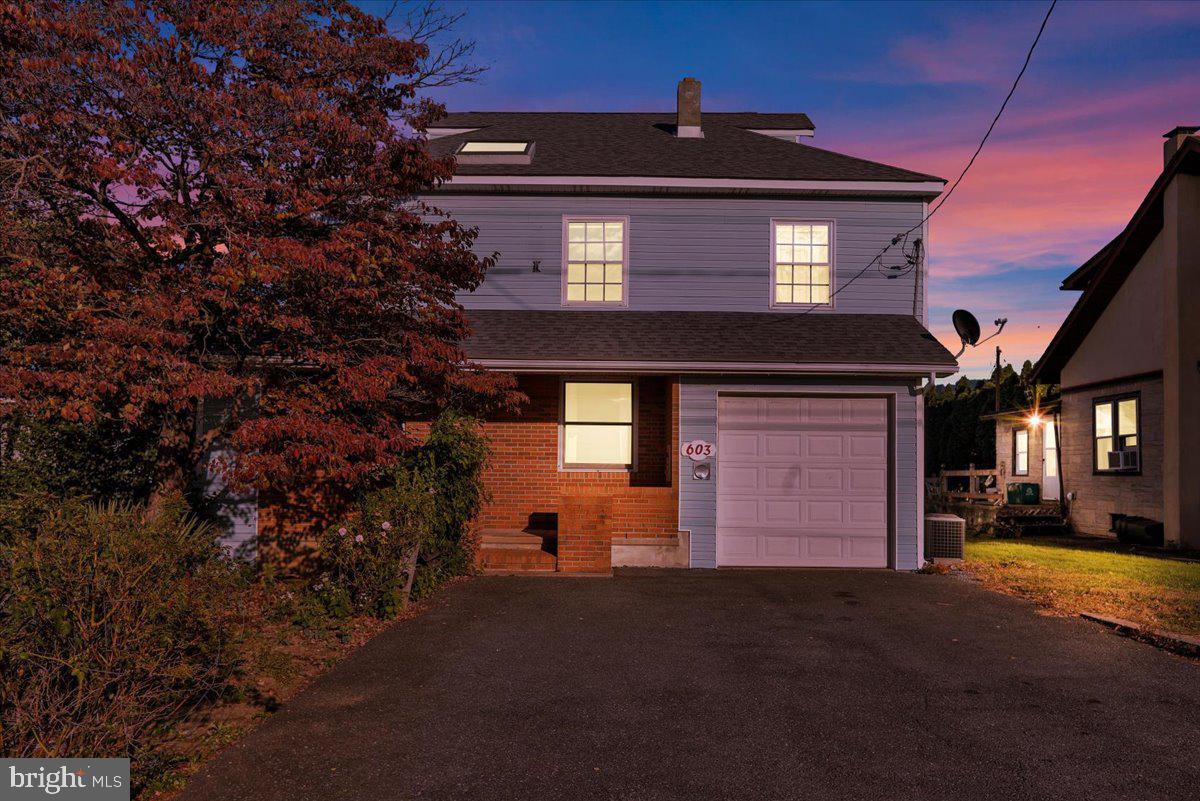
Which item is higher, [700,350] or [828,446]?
[700,350]

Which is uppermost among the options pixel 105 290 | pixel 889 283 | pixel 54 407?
pixel 889 283

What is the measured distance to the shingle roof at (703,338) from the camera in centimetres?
1185

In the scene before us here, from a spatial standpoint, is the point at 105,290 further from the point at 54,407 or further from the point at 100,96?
the point at 100,96

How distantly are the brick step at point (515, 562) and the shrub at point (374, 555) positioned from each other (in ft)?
8.23

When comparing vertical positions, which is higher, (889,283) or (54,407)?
(889,283)

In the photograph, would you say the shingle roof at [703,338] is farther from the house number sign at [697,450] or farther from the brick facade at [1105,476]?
the brick facade at [1105,476]

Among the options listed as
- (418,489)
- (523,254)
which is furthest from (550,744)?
(523,254)

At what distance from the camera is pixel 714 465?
1217 cm

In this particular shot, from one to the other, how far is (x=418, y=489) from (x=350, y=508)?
2.54 metres

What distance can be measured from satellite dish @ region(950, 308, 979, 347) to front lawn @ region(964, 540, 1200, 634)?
383cm

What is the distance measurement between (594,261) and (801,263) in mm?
3579

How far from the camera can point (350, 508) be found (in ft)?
37.9

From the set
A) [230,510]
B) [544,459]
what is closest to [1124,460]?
[544,459]

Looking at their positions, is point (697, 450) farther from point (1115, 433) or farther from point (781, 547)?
point (1115, 433)
